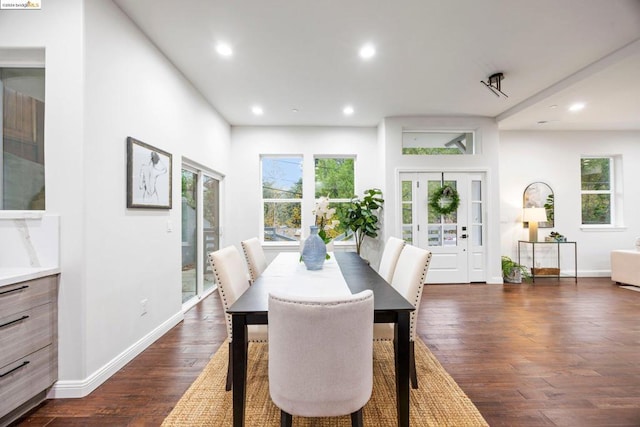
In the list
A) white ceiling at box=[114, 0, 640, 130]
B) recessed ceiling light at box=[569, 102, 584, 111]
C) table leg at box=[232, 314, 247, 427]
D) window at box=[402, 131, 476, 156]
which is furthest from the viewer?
window at box=[402, 131, 476, 156]

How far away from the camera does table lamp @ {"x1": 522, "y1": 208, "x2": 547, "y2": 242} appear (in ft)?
17.4

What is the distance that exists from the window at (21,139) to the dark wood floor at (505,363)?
1.40 meters

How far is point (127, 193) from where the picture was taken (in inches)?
96.8

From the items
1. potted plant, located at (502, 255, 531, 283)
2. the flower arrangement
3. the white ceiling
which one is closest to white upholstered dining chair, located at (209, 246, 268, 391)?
the flower arrangement

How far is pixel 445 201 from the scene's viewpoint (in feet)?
17.1

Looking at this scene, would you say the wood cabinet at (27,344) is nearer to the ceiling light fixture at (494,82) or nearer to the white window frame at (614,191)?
the ceiling light fixture at (494,82)

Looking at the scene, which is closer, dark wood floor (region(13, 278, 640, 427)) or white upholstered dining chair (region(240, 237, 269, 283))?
dark wood floor (region(13, 278, 640, 427))

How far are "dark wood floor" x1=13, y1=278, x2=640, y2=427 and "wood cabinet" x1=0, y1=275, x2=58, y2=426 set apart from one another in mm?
173

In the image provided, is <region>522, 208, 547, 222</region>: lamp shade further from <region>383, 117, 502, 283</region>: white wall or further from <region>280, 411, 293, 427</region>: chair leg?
<region>280, 411, 293, 427</region>: chair leg

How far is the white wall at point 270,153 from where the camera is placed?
5.52 metres

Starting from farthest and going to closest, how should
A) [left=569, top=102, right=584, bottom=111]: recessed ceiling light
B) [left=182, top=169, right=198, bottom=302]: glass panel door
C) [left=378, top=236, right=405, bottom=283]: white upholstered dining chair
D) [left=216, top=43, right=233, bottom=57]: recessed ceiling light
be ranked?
[left=569, top=102, right=584, bottom=111]: recessed ceiling light, [left=182, top=169, right=198, bottom=302]: glass panel door, [left=216, top=43, right=233, bottom=57]: recessed ceiling light, [left=378, top=236, right=405, bottom=283]: white upholstered dining chair

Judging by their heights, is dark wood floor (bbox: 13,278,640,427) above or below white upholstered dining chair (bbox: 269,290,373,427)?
below

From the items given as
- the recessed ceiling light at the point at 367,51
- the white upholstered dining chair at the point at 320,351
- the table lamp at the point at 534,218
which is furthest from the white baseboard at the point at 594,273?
the white upholstered dining chair at the point at 320,351

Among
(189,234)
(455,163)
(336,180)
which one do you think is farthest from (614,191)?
(189,234)
